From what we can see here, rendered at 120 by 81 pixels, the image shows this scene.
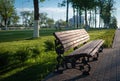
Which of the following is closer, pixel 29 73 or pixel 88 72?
pixel 88 72

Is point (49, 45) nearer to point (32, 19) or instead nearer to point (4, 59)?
point (4, 59)

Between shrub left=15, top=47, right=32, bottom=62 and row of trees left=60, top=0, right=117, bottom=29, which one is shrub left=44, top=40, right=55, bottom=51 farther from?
row of trees left=60, top=0, right=117, bottom=29

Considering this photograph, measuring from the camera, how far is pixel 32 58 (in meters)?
10.0

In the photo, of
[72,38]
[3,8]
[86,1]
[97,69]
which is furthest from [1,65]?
[3,8]

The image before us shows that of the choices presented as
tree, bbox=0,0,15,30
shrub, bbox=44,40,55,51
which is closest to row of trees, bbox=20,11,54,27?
tree, bbox=0,0,15,30

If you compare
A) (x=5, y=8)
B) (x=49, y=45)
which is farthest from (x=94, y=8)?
(x=49, y=45)

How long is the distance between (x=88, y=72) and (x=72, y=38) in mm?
1931

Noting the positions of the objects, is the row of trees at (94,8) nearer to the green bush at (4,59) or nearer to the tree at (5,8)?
the tree at (5,8)

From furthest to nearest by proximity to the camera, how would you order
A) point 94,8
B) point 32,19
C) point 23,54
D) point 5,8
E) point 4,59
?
point 32,19 < point 5,8 < point 94,8 < point 23,54 < point 4,59

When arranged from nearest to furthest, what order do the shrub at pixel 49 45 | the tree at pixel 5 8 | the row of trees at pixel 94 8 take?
the shrub at pixel 49 45
the row of trees at pixel 94 8
the tree at pixel 5 8

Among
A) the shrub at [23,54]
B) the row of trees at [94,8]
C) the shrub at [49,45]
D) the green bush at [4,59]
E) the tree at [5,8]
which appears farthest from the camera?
the tree at [5,8]

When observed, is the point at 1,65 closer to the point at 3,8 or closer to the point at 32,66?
the point at 32,66

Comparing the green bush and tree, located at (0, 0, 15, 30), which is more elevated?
tree, located at (0, 0, 15, 30)

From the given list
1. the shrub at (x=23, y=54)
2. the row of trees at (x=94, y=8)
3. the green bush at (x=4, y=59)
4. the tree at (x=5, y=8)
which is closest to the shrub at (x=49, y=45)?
the shrub at (x=23, y=54)
